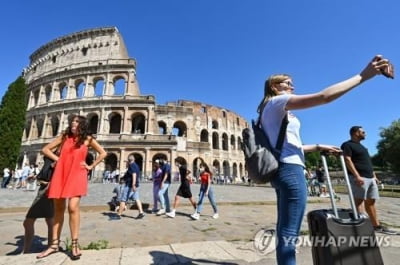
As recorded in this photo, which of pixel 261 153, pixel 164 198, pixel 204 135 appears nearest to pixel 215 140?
pixel 204 135

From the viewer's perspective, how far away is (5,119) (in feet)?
92.8

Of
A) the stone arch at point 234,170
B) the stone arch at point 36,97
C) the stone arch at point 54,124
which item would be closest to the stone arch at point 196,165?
the stone arch at point 234,170

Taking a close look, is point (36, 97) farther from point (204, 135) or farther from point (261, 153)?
point (261, 153)

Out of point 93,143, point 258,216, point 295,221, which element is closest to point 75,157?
point 93,143

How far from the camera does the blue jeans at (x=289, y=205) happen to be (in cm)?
184

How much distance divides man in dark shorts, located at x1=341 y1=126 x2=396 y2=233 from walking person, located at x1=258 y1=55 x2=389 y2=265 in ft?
8.88

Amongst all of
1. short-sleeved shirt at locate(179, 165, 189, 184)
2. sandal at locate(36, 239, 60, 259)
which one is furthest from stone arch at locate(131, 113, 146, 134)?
sandal at locate(36, 239, 60, 259)

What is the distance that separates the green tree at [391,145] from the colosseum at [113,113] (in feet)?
61.1

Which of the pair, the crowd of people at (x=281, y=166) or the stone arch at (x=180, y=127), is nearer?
the crowd of people at (x=281, y=166)

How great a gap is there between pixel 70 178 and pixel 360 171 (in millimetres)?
4304

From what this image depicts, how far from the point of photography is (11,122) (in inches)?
1120

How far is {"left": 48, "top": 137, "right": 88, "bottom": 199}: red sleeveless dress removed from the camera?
2.98 metres

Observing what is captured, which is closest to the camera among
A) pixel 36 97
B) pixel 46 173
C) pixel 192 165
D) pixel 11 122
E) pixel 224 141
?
pixel 46 173

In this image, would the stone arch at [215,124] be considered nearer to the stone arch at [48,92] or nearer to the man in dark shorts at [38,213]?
the stone arch at [48,92]
